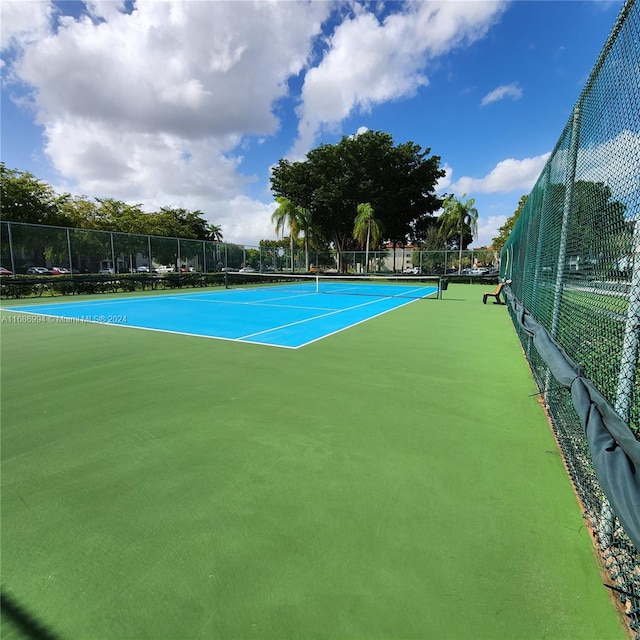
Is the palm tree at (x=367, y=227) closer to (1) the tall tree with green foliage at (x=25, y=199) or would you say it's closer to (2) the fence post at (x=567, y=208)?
(1) the tall tree with green foliage at (x=25, y=199)

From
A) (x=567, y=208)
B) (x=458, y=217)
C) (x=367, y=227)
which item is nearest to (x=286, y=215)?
(x=367, y=227)

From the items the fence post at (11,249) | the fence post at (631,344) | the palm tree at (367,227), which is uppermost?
the palm tree at (367,227)

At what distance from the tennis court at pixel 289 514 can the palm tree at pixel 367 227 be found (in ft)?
102

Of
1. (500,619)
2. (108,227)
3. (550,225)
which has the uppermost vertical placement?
(108,227)

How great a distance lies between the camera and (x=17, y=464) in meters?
2.93

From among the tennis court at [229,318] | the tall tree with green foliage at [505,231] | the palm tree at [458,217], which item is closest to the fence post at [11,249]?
the tennis court at [229,318]

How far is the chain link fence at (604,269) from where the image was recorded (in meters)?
1.89

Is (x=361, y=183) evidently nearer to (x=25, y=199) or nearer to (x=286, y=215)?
(x=286, y=215)

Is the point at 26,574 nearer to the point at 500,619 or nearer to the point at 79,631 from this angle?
the point at 79,631

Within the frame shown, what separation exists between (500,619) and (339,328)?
7.39 meters

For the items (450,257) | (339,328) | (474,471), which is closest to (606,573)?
(474,471)

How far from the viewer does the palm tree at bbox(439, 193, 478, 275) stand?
121 ft

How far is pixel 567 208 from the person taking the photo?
3529mm

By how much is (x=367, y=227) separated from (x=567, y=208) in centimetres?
3215
